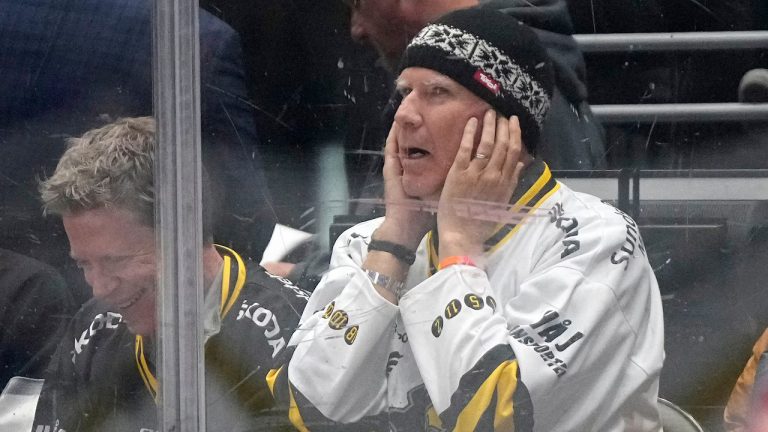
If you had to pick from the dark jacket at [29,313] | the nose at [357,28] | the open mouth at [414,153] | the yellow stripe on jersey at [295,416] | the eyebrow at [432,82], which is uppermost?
the nose at [357,28]

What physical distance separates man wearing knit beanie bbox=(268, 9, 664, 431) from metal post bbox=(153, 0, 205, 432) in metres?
0.23

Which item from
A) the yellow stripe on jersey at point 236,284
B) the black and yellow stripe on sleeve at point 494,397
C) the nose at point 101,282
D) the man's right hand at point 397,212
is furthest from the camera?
the nose at point 101,282

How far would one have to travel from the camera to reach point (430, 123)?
2135mm

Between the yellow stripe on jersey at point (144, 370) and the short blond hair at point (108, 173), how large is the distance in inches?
9.0

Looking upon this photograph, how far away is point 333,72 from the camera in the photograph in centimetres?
220

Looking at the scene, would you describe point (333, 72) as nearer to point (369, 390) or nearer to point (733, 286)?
point (369, 390)

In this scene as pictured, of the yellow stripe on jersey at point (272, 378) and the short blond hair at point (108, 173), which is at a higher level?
the short blond hair at point (108, 173)

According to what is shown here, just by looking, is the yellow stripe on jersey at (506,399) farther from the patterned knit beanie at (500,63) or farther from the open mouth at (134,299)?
the open mouth at (134,299)

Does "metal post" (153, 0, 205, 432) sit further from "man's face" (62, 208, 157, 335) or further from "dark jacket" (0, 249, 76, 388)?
"dark jacket" (0, 249, 76, 388)

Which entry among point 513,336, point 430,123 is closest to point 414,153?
point 430,123

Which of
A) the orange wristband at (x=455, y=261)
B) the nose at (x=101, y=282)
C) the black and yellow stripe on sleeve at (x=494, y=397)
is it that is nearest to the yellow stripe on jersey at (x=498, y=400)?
the black and yellow stripe on sleeve at (x=494, y=397)

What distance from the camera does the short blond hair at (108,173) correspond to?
235cm

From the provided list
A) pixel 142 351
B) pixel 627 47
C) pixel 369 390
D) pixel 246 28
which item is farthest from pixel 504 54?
pixel 142 351

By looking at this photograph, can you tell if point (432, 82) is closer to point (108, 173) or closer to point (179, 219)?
point (179, 219)
